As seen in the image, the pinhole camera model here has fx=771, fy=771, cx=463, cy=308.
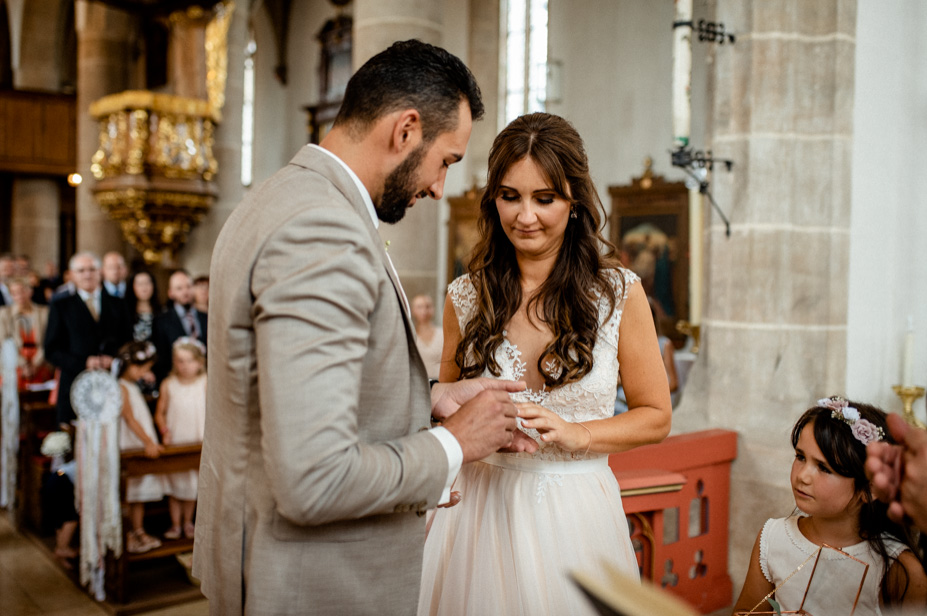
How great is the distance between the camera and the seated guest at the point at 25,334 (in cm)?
690

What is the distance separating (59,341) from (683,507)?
4.65 meters

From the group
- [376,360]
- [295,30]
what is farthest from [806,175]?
[295,30]

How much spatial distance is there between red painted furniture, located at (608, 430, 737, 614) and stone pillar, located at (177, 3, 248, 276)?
23.6ft

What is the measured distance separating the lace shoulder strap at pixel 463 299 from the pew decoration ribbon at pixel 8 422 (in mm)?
5115

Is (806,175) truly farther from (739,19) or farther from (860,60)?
(739,19)

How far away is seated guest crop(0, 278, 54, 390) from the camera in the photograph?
22.6 feet

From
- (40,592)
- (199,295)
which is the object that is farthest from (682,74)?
(40,592)

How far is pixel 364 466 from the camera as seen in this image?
4.01 feet

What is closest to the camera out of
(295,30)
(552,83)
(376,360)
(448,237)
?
(376,360)

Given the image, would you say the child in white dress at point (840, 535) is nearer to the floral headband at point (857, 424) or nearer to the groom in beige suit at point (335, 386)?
the floral headband at point (857, 424)

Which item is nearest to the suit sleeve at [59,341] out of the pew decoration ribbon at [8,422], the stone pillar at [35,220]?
the pew decoration ribbon at [8,422]

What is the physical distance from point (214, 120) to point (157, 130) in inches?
27.1

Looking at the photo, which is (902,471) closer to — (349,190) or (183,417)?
(349,190)

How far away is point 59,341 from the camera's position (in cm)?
567
